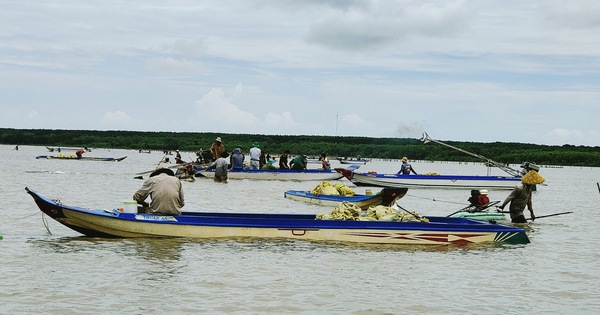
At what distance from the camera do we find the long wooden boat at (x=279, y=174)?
42.0 metres

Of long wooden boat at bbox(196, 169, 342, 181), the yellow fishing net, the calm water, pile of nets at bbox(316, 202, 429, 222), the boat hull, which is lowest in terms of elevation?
the calm water

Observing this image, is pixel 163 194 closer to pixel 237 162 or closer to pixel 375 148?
pixel 237 162

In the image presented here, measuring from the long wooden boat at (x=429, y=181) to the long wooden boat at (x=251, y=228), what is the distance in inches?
904

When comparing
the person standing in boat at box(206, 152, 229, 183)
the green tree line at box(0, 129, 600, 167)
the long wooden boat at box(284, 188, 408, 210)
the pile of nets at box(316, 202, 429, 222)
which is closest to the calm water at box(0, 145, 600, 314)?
the pile of nets at box(316, 202, 429, 222)

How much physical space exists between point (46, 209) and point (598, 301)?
36.0ft

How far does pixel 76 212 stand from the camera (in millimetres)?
16375

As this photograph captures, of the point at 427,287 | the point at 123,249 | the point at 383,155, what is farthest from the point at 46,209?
the point at 383,155

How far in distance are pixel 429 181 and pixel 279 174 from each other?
820cm

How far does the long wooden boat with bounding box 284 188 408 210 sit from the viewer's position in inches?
842

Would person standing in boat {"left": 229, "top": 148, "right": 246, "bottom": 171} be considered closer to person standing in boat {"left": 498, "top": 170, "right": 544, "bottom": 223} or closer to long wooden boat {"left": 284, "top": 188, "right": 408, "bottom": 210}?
long wooden boat {"left": 284, "top": 188, "right": 408, "bottom": 210}

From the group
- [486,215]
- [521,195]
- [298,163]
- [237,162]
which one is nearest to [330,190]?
[486,215]

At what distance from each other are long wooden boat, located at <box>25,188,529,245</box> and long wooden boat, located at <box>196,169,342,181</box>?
2479cm

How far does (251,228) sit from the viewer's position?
16.7m

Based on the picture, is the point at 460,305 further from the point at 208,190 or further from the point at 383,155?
the point at 383,155
